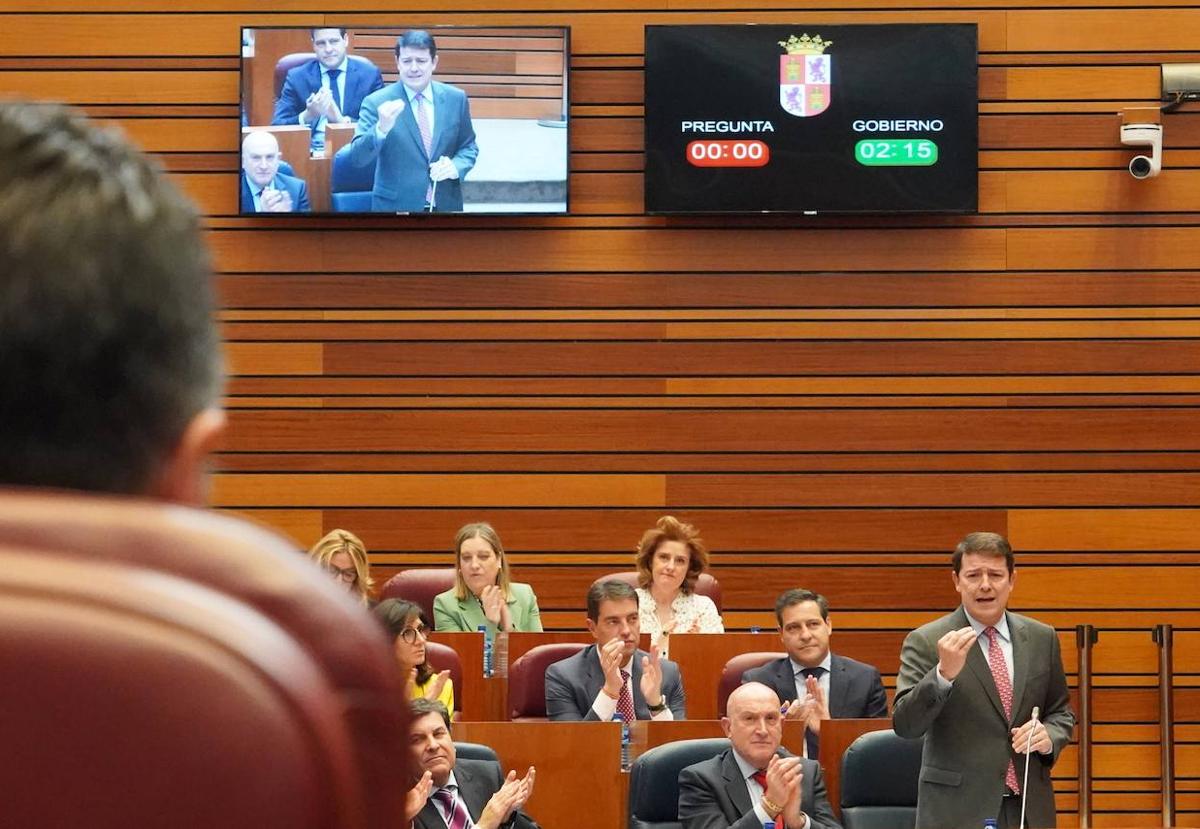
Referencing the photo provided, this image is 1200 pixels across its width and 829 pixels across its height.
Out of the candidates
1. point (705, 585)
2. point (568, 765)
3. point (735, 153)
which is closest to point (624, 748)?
point (568, 765)

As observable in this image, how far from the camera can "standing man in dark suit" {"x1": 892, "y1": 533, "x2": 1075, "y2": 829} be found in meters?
4.76

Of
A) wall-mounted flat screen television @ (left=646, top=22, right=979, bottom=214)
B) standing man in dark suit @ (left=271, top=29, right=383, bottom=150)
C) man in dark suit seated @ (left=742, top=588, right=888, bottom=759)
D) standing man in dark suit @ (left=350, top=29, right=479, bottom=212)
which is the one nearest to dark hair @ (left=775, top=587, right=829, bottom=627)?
man in dark suit seated @ (left=742, top=588, right=888, bottom=759)

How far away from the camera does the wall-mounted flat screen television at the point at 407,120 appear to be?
7387 millimetres

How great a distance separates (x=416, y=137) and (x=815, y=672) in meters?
3.17

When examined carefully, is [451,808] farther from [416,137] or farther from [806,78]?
[806,78]

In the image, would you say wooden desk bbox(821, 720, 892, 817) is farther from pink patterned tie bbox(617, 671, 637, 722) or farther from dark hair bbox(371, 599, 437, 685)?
dark hair bbox(371, 599, 437, 685)

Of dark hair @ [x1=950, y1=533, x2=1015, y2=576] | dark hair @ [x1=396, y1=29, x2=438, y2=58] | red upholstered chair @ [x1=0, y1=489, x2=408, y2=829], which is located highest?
dark hair @ [x1=396, y1=29, x2=438, y2=58]

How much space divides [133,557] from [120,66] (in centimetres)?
772

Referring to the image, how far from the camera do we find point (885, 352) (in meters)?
7.51

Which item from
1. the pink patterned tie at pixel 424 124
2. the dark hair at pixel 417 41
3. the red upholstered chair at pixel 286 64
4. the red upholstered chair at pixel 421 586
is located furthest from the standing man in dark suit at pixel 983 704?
the red upholstered chair at pixel 286 64

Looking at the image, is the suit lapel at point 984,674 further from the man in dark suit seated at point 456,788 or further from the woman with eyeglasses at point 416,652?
the woman with eyeglasses at point 416,652

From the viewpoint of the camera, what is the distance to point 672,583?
659 centimetres

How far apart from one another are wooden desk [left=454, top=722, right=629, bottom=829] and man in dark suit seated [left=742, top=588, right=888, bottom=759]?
96 cm

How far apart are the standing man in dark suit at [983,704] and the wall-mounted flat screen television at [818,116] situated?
270 cm
